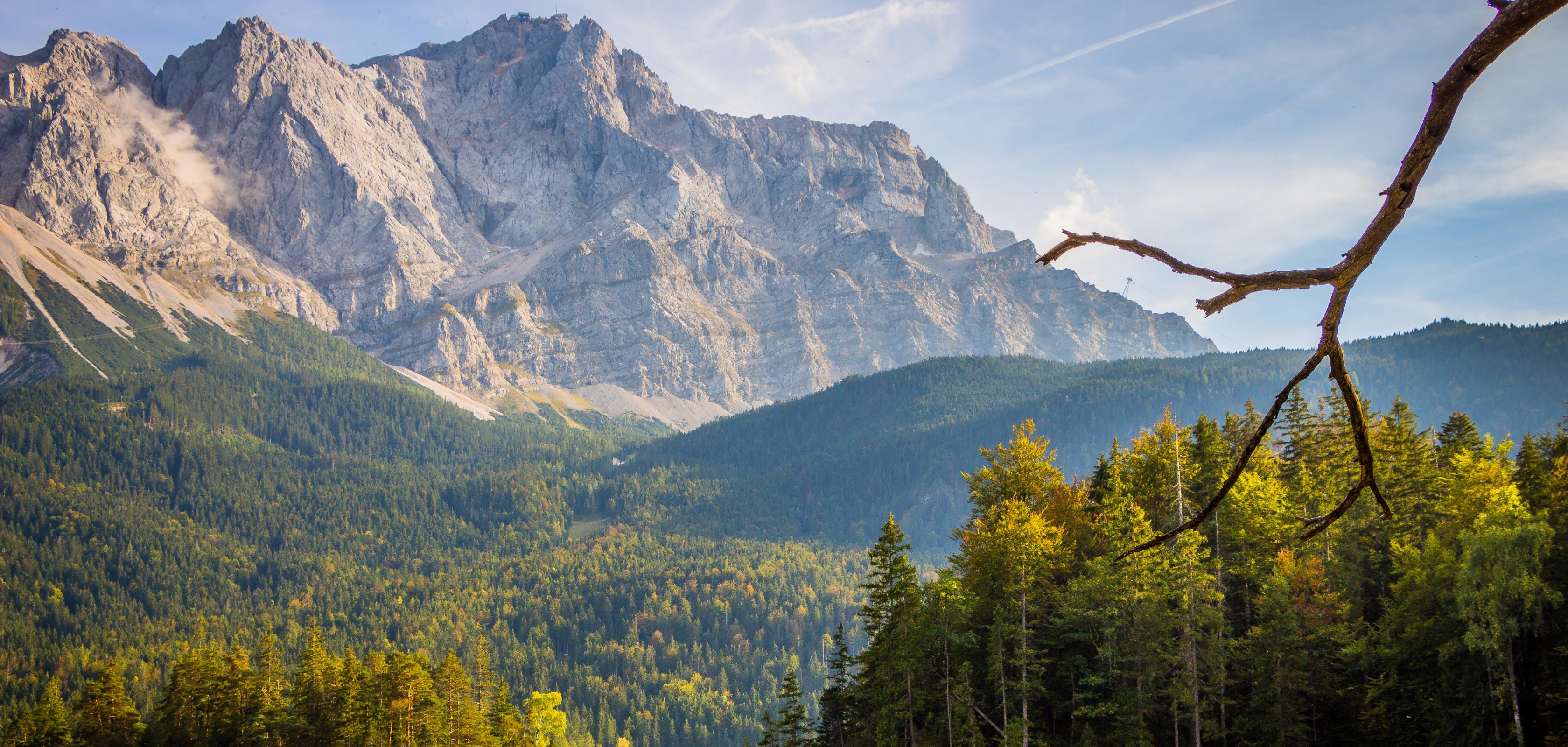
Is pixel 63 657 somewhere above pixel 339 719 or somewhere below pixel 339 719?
below

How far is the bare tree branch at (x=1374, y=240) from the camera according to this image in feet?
8.46

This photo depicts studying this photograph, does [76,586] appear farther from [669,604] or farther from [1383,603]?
[1383,603]

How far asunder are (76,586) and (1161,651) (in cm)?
21711

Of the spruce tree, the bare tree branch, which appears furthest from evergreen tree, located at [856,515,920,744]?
the bare tree branch

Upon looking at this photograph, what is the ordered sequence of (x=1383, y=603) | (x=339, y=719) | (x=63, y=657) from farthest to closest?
(x=63, y=657), (x=339, y=719), (x=1383, y=603)

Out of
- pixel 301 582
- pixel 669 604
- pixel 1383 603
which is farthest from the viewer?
pixel 301 582

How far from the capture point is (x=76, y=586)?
17862 cm

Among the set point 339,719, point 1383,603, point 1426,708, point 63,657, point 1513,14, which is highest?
point 1513,14

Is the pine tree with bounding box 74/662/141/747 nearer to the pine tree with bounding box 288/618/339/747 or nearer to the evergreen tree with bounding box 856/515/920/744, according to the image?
the pine tree with bounding box 288/618/339/747

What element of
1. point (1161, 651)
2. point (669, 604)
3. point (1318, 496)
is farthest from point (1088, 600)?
point (669, 604)

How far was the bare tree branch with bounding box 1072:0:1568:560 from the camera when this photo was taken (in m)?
2.58

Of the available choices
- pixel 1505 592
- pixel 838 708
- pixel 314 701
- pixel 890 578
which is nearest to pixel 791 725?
pixel 838 708

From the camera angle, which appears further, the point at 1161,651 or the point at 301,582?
the point at 301,582

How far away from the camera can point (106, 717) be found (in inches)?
1730
